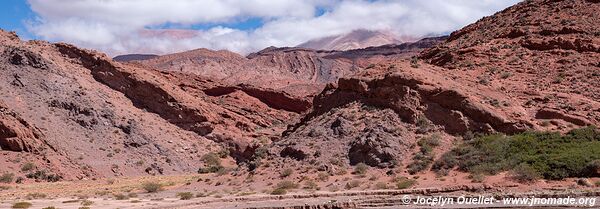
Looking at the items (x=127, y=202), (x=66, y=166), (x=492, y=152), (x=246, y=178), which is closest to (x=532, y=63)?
(x=492, y=152)

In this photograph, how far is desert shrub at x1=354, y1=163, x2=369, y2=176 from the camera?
30.9 metres

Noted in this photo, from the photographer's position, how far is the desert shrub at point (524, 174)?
26797mm

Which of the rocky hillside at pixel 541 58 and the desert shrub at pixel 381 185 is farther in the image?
the rocky hillside at pixel 541 58

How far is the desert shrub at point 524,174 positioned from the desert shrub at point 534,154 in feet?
0.13

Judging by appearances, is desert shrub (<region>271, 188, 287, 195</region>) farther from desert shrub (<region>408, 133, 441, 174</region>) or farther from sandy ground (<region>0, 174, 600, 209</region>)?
desert shrub (<region>408, 133, 441, 174</region>)

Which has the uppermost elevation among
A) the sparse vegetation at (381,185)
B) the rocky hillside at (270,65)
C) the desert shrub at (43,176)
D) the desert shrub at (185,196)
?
the rocky hillside at (270,65)

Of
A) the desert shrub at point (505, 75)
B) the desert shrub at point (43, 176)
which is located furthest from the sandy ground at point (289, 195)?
the desert shrub at point (505, 75)

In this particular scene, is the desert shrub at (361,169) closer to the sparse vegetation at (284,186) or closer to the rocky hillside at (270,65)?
the sparse vegetation at (284,186)

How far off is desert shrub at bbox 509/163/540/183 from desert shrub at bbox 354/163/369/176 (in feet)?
21.2

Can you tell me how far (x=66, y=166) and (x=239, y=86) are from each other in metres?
37.5

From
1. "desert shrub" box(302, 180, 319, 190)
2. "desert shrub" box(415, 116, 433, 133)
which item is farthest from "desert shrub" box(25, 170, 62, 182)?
"desert shrub" box(415, 116, 433, 133)

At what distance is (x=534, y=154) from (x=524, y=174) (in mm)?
2447

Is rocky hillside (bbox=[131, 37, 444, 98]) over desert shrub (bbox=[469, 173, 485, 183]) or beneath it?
over

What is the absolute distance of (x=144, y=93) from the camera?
2461 inches
